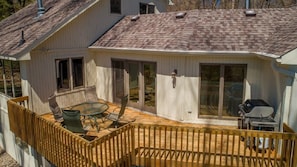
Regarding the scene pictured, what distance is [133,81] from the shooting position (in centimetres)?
1046

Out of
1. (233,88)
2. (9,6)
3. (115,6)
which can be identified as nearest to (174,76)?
(233,88)

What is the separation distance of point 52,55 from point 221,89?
274 inches

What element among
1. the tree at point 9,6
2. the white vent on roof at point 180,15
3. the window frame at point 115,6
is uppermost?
the tree at point 9,6

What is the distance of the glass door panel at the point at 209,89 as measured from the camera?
28.3ft

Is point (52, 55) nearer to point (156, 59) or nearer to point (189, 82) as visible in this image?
point (156, 59)

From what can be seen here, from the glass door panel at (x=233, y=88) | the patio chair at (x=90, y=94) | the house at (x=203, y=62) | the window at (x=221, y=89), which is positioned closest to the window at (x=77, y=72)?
the patio chair at (x=90, y=94)

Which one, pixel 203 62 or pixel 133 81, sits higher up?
pixel 203 62

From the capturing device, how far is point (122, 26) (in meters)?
12.1

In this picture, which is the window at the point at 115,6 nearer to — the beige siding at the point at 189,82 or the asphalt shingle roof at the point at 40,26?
the asphalt shingle roof at the point at 40,26

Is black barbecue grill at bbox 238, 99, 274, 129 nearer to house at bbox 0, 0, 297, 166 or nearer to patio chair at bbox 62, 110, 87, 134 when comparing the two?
house at bbox 0, 0, 297, 166

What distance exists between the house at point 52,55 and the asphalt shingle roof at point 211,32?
0.99 meters

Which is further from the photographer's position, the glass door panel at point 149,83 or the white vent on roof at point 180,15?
the white vent on roof at point 180,15

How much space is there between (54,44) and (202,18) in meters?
6.39

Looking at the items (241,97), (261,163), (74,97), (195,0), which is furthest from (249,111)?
(195,0)
